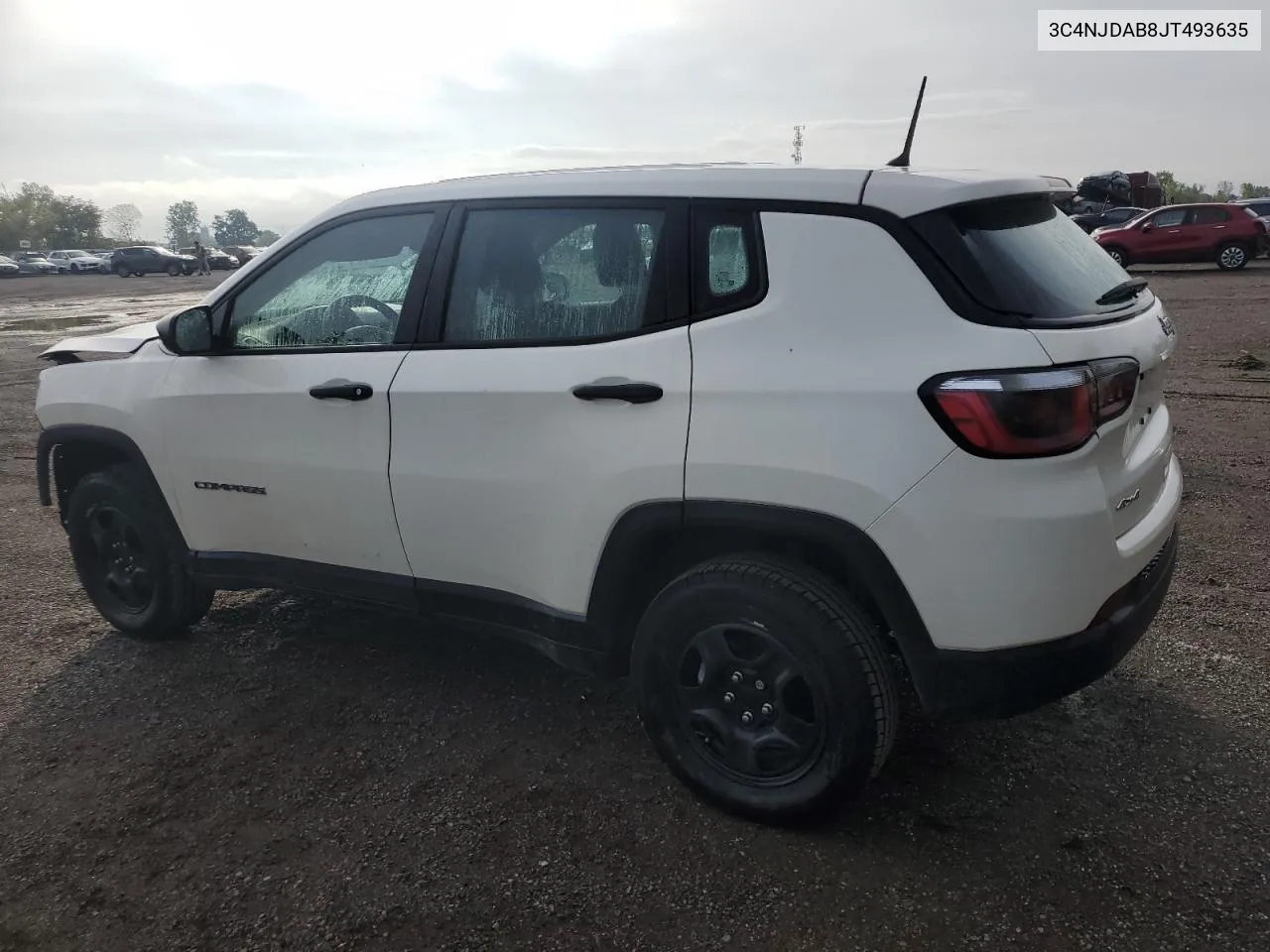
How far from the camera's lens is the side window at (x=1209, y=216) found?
20587mm

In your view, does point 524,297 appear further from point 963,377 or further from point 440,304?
point 963,377

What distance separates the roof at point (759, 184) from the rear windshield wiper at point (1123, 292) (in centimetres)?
36

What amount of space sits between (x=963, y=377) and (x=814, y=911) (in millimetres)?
1382

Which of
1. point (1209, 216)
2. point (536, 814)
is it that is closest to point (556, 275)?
point (536, 814)

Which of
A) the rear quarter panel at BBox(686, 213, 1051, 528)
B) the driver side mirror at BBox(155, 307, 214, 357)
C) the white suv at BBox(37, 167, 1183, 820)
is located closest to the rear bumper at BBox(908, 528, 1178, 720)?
the white suv at BBox(37, 167, 1183, 820)

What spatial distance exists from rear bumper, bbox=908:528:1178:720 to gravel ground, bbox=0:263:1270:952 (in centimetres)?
49

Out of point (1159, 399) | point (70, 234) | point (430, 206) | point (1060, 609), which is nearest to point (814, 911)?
point (1060, 609)

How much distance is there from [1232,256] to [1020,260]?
73.7 feet

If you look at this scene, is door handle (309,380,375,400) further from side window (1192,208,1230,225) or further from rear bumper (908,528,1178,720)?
side window (1192,208,1230,225)

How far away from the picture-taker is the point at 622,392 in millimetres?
2643

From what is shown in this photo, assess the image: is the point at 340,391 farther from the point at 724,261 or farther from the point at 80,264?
the point at 80,264

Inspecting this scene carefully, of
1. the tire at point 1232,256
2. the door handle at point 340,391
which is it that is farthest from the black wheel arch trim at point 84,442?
the tire at point 1232,256

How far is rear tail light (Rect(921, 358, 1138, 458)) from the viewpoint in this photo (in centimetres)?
218

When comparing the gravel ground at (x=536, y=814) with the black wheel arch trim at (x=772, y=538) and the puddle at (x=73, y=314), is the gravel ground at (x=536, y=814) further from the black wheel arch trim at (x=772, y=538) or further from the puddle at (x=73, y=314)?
the puddle at (x=73, y=314)
